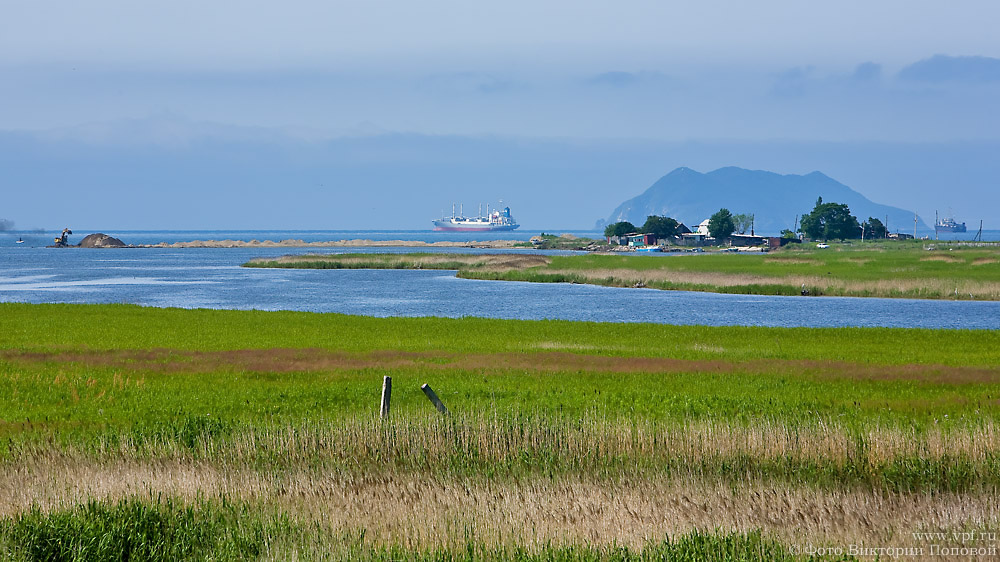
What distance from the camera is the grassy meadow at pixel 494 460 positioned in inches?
528

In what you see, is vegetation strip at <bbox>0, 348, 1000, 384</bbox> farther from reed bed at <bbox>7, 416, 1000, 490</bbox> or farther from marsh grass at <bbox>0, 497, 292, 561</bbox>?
marsh grass at <bbox>0, 497, 292, 561</bbox>

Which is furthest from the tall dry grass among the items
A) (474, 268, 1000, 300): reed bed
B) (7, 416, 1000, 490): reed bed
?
(474, 268, 1000, 300): reed bed

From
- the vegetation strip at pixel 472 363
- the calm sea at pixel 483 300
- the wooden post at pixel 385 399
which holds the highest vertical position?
the wooden post at pixel 385 399

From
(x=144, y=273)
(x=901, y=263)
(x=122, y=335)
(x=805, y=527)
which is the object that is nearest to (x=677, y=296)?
(x=901, y=263)

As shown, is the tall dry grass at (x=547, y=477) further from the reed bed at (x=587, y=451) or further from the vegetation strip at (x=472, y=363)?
the vegetation strip at (x=472, y=363)

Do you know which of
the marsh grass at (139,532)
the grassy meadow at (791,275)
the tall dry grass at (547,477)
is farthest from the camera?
the grassy meadow at (791,275)

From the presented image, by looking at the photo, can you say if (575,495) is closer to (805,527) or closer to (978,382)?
(805,527)

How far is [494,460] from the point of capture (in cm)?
1850

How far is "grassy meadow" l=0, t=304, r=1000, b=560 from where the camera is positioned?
1341 cm

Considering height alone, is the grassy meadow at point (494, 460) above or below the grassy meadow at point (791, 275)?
above

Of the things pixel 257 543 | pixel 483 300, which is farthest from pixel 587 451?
pixel 483 300

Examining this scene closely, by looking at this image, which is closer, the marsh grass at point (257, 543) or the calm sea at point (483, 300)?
the marsh grass at point (257, 543)

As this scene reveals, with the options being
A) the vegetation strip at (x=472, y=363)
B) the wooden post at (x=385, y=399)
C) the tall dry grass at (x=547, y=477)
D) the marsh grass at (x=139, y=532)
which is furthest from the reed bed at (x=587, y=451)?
the vegetation strip at (x=472, y=363)

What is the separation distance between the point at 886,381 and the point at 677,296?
56167 mm
